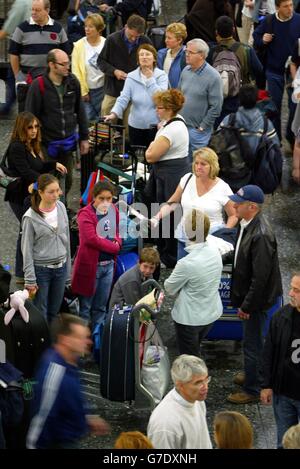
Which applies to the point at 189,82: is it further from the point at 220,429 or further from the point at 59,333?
the point at 220,429

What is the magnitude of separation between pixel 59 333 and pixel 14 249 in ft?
14.3

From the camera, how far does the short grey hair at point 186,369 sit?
24.7ft

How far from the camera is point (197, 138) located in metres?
12.3

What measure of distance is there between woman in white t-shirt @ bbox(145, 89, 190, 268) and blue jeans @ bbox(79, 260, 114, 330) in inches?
58.8

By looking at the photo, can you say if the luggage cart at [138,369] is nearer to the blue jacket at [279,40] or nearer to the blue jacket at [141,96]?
the blue jacket at [141,96]

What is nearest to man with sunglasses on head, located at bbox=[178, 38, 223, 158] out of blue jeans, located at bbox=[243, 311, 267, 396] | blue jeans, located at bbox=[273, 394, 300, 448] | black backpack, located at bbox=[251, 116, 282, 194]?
black backpack, located at bbox=[251, 116, 282, 194]

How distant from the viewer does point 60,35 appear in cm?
1326

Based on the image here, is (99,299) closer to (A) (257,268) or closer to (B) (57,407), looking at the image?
(A) (257,268)

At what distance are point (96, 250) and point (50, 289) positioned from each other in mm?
557

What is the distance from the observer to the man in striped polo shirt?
13.1 metres

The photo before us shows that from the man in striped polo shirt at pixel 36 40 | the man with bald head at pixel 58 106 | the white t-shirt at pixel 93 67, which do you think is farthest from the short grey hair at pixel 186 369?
the white t-shirt at pixel 93 67

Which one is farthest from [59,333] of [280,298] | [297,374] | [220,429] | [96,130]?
[96,130]

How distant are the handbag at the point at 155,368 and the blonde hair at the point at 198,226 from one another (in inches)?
32.1

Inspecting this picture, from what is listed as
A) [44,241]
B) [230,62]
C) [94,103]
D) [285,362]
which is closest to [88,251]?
[44,241]
